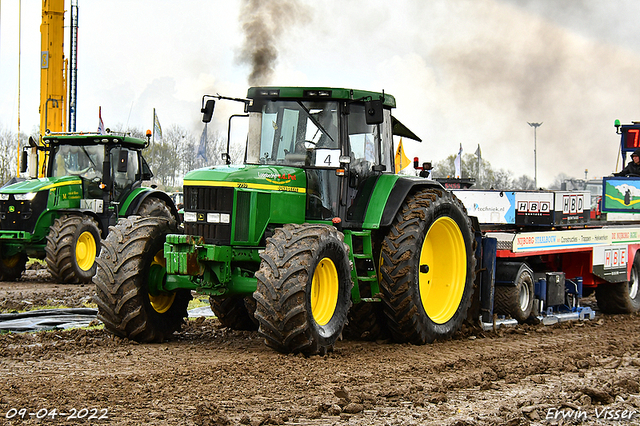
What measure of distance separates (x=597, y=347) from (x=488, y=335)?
1.28 meters

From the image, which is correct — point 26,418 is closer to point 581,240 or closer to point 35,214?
point 581,240

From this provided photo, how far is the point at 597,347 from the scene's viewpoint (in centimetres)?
870

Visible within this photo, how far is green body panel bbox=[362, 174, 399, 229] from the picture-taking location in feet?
26.7

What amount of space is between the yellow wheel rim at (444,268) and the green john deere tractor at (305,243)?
0.01m

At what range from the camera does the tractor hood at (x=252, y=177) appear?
300 inches

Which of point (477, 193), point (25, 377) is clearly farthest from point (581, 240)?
point (25, 377)

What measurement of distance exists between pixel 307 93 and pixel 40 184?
8491 mm

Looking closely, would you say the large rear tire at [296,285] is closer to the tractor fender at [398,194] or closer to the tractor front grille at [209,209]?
the tractor front grille at [209,209]

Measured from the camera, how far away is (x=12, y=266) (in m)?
15.2

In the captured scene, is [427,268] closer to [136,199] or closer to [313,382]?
[313,382]

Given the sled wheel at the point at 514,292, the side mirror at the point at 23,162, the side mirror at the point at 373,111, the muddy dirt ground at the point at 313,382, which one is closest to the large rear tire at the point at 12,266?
the side mirror at the point at 23,162

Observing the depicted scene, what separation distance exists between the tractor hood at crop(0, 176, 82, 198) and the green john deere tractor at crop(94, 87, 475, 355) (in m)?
7.25

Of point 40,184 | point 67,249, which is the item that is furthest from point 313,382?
point 40,184

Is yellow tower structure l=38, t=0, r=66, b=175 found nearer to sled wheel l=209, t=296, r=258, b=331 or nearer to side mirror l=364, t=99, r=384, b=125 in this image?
sled wheel l=209, t=296, r=258, b=331
